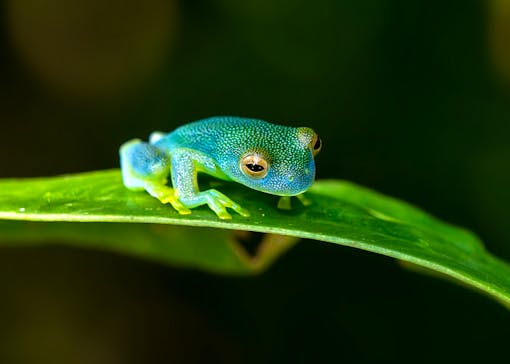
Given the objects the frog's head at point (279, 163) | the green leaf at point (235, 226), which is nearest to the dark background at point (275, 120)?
the green leaf at point (235, 226)

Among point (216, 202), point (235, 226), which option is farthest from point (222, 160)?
point (235, 226)

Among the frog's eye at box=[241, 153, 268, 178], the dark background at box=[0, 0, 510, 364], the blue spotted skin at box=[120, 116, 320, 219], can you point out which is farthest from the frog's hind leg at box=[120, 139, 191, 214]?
the dark background at box=[0, 0, 510, 364]

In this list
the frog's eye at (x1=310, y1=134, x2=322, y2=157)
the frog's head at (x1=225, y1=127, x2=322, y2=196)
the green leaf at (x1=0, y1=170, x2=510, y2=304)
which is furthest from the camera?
the frog's eye at (x1=310, y1=134, x2=322, y2=157)

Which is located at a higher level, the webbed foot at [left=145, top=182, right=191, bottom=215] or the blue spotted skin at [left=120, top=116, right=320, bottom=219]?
the blue spotted skin at [left=120, top=116, right=320, bottom=219]

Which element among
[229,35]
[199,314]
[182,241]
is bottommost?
[199,314]

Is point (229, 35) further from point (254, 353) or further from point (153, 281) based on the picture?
point (254, 353)

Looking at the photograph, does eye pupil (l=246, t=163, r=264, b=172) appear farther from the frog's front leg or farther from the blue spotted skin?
the frog's front leg

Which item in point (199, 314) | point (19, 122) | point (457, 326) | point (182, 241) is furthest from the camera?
point (19, 122)

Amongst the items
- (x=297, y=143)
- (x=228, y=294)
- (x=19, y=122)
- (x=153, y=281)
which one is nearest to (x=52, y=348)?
(x=153, y=281)
